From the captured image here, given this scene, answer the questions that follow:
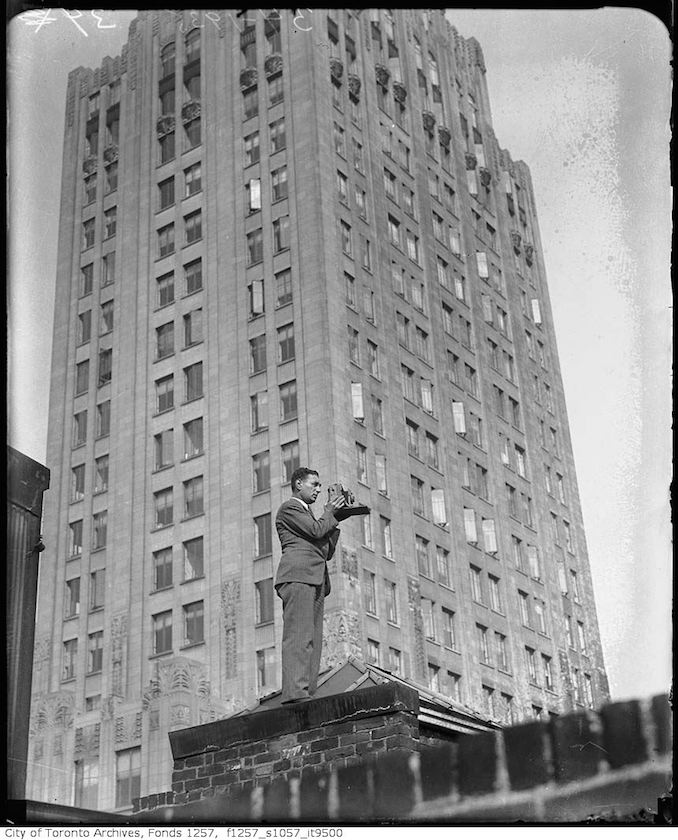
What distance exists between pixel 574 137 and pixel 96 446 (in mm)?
54573

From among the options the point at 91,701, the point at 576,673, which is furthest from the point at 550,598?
the point at 91,701

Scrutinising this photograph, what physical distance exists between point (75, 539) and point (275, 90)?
27.6 metres

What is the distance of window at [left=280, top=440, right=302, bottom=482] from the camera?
61.1 m

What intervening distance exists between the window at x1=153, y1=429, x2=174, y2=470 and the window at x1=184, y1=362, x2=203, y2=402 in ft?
7.21

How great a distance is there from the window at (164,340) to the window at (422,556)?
17.6 metres

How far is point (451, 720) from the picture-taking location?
45.0 feet

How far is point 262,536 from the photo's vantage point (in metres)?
60.6

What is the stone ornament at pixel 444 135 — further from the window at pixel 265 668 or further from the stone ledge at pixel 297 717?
the stone ledge at pixel 297 717

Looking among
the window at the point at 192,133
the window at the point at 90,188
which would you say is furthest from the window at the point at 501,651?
the window at the point at 90,188

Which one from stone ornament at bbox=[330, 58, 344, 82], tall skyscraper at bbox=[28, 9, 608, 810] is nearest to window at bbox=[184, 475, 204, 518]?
tall skyscraper at bbox=[28, 9, 608, 810]

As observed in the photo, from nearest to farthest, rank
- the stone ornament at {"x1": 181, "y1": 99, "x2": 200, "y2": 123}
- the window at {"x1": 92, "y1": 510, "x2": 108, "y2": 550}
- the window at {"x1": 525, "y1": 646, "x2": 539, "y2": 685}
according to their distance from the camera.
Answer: the window at {"x1": 92, "y1": 510, "x2": 108, "y2": 550}
the window at {"x1": 525, "y1": 646, "x2": 539, "y2": 685}
the stone ornament at {"x1": 181, "y1": 99, "x2": 200, "y2": 123}

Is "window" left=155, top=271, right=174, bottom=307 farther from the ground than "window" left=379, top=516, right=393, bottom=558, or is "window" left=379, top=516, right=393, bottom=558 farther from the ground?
"window" left=155, top=271, right=174, bottom=307

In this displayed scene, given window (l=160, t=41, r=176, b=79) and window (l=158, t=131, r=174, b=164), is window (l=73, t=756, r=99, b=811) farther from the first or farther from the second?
window (l=160, t=41, r=176, b=79)

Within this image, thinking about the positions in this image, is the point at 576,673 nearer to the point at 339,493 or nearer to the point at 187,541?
the point at 187,541
